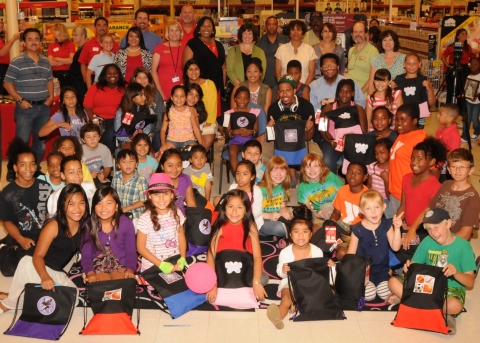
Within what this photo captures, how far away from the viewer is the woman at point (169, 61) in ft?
25.0

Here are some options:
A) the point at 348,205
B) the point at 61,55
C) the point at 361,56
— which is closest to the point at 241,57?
the point at 361,56

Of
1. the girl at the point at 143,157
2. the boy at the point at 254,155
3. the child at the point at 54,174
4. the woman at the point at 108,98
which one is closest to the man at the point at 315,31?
the woman at the point at 108,98

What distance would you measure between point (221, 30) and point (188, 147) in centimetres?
494

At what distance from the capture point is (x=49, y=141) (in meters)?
8.20

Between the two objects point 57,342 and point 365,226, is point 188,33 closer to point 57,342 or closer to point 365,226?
point 365,226

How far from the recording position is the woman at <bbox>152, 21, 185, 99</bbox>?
7.63 m

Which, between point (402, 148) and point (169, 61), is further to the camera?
point (169, 61)

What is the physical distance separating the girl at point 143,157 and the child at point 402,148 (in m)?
2.23

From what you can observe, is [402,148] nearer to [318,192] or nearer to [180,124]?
[318,192]

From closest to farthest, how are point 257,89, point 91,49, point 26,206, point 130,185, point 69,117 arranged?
point 26,206 → point 130,185 → point 69,117 → point 257,89 → point 91,49

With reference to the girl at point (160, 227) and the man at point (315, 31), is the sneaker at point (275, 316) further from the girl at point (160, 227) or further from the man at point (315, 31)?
the man at point (315, 31)

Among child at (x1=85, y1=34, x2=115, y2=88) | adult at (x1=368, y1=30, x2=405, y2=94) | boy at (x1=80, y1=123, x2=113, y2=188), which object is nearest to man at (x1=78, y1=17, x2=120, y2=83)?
child at (x1=85, y1=34, x2=115, y2=88)

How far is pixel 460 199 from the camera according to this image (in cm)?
482

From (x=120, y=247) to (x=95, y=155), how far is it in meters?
1.89
